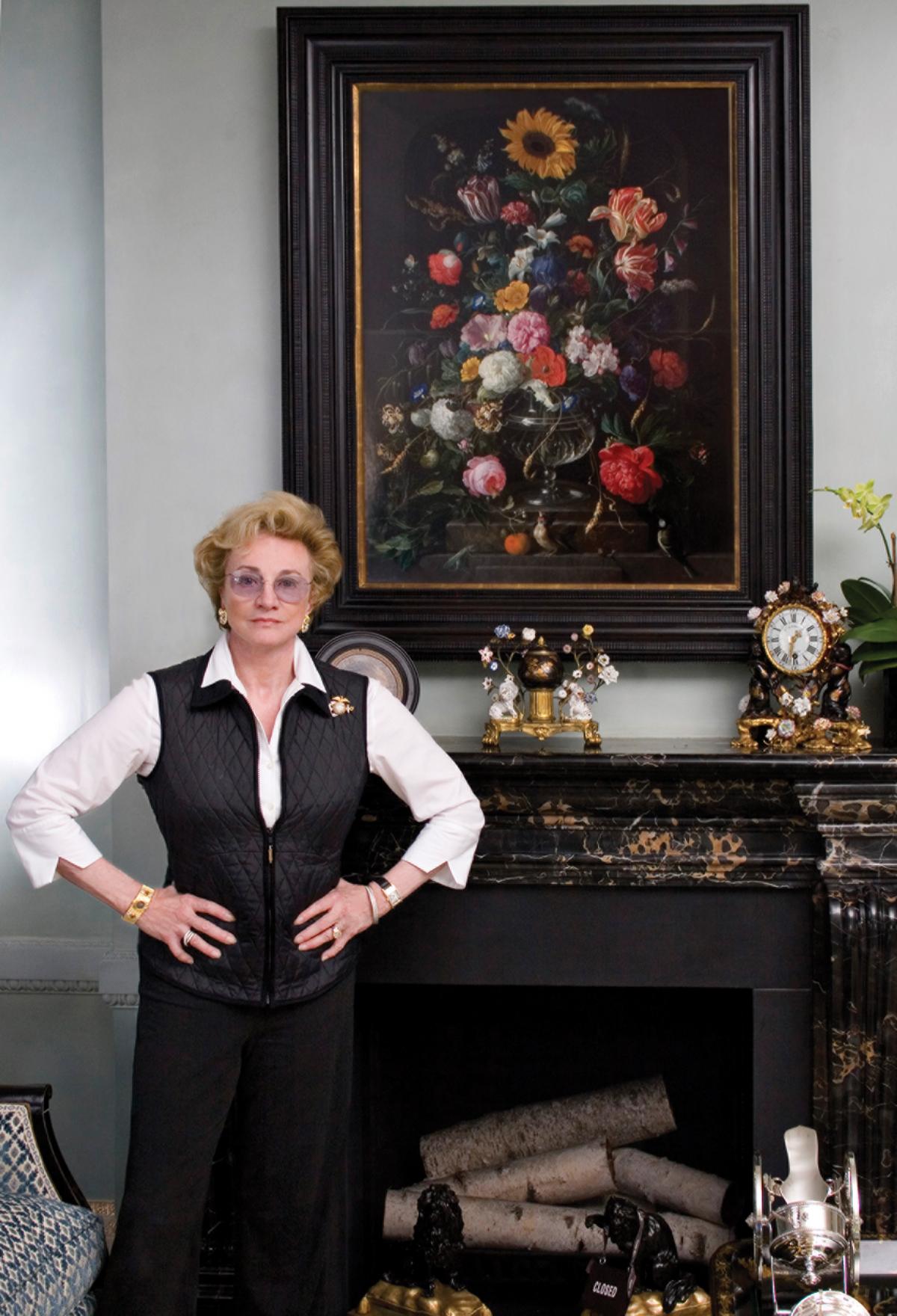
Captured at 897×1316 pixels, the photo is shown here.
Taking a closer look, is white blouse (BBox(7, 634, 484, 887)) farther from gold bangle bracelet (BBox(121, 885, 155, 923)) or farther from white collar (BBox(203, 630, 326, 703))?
gold bangle bracelet (BBox(121, 885, 155, 923))

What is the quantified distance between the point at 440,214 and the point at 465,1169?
90.8 inches

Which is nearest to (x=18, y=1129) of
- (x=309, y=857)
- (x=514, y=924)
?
(x=309, y=857)

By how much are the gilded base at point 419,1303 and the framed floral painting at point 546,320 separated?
1.42 m

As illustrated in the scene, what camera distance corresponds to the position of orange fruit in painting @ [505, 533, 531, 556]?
2.98 m

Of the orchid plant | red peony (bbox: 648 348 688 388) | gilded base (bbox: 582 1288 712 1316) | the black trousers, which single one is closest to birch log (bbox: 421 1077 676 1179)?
gilded base (bbox: 582 1288 712 1316)

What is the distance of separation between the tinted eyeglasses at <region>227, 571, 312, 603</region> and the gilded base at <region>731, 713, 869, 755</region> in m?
1.03

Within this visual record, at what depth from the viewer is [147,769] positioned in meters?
2.29

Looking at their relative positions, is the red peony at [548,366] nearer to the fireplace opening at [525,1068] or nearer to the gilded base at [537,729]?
the gilded base at [537,729]

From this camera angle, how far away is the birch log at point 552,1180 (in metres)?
3.03

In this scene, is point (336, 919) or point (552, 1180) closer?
point (336, 919)

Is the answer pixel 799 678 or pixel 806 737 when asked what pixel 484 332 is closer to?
pixel 799 678

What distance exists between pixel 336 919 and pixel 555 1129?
119cm

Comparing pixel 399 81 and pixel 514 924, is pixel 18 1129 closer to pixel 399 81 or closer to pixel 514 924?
pixel 514 924

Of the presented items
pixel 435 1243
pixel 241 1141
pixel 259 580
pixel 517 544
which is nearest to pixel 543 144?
pixel 517 544
